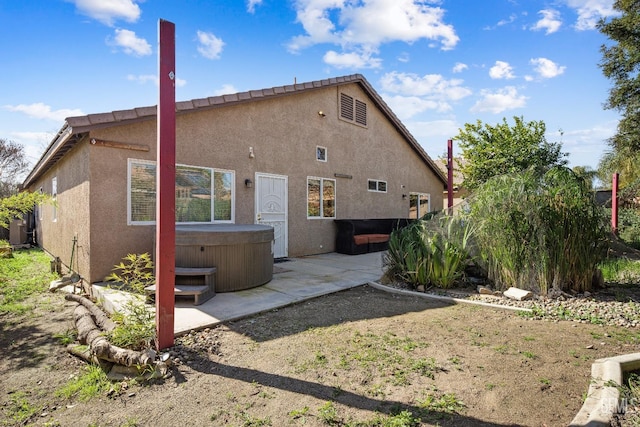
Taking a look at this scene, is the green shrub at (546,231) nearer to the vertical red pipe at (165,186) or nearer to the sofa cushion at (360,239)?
the vertical red pipe at (165,186)

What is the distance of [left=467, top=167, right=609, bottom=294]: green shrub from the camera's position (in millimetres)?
4617

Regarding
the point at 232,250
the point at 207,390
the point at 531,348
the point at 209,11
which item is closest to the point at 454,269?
the point at 531,348

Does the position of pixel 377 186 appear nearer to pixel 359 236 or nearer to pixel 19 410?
pixel 359 236

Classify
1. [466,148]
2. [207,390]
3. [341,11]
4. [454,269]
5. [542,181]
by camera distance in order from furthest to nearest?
[466,148]
[341,11]
[454,269]
[542,181]
[207,390]

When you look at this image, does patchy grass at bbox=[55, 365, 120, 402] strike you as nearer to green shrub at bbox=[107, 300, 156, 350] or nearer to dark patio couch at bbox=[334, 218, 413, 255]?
green shrub at bbox=[107, 300, 156, 350]

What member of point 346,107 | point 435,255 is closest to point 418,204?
point 346,107

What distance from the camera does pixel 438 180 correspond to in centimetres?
1467

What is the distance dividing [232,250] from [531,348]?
12.7 ft

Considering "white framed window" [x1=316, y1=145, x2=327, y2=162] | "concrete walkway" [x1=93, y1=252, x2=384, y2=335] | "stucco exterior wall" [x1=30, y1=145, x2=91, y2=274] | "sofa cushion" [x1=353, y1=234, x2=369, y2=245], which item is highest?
"white framed window" [x1=316, y1=145, x2=327, y2=162]

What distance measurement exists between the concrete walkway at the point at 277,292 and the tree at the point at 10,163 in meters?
20.8

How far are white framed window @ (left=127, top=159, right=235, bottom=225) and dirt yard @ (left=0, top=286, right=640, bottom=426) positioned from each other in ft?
7.68

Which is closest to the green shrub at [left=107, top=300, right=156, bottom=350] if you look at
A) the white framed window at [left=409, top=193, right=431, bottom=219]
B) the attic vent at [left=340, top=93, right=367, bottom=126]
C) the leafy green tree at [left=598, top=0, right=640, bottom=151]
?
the attic vent at [left=340, top=93, right=367, bottom=126]

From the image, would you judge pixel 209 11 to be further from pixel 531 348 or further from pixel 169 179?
pixel 531 348

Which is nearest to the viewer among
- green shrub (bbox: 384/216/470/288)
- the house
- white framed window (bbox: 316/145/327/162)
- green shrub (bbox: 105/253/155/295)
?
green shrub (bbox: 105/253/155/295)
